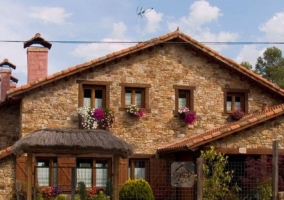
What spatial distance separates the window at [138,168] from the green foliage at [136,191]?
2.73 metres

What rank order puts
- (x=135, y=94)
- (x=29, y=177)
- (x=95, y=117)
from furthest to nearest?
(x=135, y=94)
(x=95, y=117)
(x=29, y=177)

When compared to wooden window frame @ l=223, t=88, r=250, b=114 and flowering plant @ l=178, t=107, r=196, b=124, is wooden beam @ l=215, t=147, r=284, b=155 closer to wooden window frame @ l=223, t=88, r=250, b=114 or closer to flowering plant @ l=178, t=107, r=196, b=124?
flowering plant @ l=178, t=107, r=196, b=124

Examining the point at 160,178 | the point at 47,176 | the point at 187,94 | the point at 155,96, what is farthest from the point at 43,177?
the point at 187,94

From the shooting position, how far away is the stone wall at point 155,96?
20.2 metres

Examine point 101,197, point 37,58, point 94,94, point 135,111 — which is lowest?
point 101,197

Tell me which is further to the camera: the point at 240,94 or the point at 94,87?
the point at 240,94

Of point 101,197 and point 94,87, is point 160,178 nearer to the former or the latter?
point 101,197

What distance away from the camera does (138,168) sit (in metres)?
21.0

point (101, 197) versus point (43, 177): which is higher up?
point (43, 177)

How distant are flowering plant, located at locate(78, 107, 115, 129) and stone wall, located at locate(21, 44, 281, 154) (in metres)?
0.35

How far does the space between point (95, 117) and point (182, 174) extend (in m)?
7.97

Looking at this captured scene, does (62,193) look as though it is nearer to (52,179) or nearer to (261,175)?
(52,179)

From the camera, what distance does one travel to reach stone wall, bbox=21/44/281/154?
2022cm

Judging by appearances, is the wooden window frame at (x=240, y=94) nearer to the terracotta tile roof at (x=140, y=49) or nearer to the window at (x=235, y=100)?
the window at (x=235, y=100)
